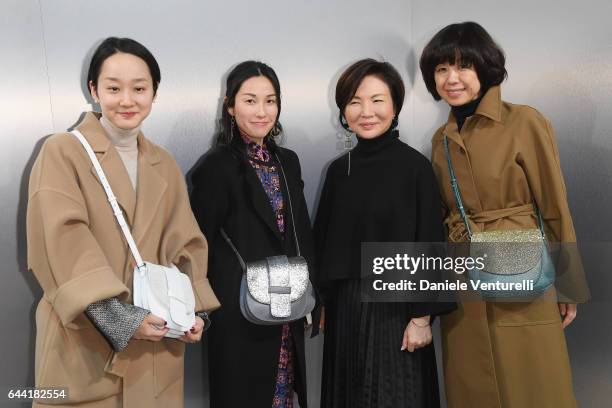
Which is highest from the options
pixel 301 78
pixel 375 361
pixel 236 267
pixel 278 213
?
pixel 301 78

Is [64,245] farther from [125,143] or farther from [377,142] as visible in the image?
[377,142]

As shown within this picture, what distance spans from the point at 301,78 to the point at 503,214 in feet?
4.12

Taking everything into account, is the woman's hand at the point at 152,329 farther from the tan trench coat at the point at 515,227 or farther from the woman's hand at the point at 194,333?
the tan trench coat at the point at 515,227

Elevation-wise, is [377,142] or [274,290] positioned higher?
[377,142]

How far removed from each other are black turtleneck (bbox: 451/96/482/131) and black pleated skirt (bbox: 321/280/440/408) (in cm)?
83

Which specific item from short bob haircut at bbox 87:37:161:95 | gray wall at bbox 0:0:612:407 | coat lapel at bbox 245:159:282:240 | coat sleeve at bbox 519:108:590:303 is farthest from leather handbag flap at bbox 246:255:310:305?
coat sleeve at bbox 519:108:590:303

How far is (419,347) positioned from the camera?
2.29m

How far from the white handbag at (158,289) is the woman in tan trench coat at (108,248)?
27mm

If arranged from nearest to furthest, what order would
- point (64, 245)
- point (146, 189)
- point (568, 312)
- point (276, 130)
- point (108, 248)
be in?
point (64, 245)
point (108, 248)
point (146, 189)
point (568, 312)
point (276, 130)

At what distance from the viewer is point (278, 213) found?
2385 mm

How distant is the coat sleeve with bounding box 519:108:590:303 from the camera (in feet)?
7.43

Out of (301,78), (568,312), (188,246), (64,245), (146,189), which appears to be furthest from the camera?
(301,78)

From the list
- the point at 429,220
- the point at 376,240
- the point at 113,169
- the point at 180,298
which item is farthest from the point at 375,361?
the point at 113,169

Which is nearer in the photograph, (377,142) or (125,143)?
(125,143)
